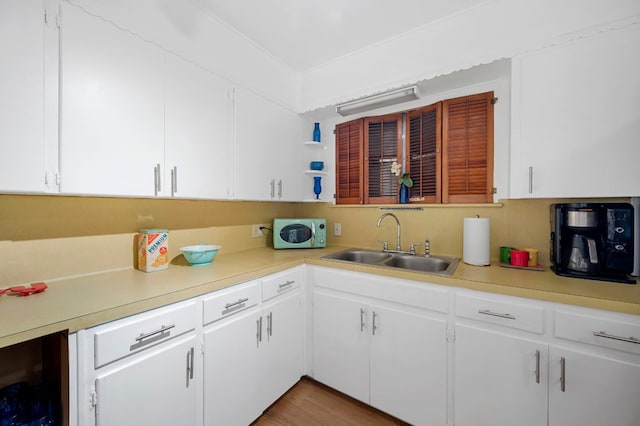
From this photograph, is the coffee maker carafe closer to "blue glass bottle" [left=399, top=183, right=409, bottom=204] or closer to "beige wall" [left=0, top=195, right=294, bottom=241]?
"blue glass bottle" [left=399, top=183, right=409, bottom=204]

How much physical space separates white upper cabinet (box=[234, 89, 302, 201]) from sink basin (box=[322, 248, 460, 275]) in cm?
70

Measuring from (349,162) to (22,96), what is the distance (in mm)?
2081

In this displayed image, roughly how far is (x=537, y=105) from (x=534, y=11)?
52 centimetres

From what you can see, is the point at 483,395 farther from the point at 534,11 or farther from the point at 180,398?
the point at 534,11

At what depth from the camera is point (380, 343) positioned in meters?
1.63

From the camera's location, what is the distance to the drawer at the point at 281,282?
1624 millimetres

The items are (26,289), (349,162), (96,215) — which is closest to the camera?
(26,289)

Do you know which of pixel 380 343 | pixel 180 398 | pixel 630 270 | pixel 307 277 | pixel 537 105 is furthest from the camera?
pixel 307 277

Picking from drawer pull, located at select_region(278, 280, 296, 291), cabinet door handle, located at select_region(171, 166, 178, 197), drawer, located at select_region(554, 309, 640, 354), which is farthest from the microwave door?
drawer, located at select_region(554, 309, 640, 354)

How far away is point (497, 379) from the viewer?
129 centimetres

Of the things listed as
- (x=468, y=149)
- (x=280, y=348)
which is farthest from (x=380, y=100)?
(x=280, y=348)

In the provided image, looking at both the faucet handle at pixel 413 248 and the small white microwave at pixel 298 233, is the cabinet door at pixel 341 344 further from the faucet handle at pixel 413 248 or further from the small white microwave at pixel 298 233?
the faucet handle at pixel 413 248

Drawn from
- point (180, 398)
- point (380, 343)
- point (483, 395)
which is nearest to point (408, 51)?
point (380, 343)

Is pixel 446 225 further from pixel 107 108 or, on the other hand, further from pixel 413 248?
pixel 107 108
